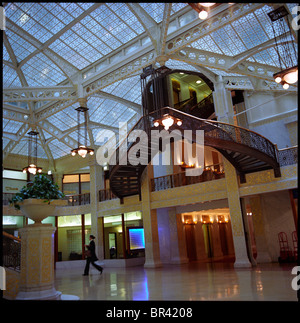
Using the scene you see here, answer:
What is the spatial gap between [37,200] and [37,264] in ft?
4.33

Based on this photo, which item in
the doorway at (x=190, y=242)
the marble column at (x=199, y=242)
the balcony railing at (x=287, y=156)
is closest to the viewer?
the balcony railing at (x=287, y=156)

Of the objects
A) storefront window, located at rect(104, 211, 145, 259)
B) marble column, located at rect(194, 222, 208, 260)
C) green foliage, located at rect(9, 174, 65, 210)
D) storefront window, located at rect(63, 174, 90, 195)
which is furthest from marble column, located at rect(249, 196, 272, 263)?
storefront window, located at rect(63, 174, 90, 195)

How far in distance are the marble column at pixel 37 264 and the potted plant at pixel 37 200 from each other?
0.93 feet

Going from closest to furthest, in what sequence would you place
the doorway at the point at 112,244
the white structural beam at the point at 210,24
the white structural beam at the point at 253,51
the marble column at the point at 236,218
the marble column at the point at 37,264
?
the marble column at the point at 37,264
the white structural beam at the point at 210,24
the white structural beam at the point at 253,51
the marble column at the point at 236,218
the doorway at the point at 112,244

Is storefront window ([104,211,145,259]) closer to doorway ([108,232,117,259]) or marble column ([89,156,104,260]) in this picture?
doorway ([108,232,117,259])

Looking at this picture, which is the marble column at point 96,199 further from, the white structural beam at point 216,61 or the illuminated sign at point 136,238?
the white structural beam at point 216,61

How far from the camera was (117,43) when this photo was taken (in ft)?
43.6

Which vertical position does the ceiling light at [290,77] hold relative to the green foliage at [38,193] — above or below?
above

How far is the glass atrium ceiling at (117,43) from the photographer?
10742 millimetres

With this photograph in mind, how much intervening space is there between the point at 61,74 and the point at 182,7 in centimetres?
732

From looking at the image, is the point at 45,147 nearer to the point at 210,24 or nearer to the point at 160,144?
the point at 160,144

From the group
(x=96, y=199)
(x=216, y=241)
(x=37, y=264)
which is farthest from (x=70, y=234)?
(x=37, y=264)

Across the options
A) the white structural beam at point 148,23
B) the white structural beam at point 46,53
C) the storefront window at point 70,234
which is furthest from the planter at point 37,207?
the storefront window at point 70,234

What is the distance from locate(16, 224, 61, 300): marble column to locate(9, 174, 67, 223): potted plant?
283mm
